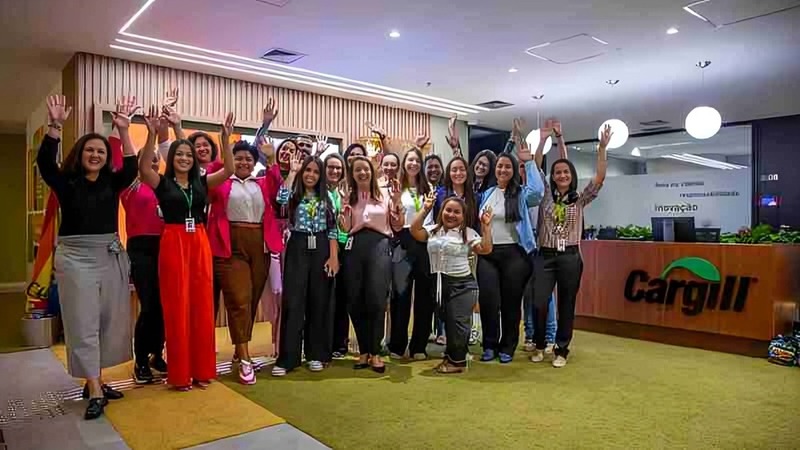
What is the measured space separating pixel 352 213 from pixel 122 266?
5.18 feet

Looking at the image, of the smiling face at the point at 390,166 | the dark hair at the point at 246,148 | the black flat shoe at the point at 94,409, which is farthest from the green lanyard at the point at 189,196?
the smiling face at the point at 390,166


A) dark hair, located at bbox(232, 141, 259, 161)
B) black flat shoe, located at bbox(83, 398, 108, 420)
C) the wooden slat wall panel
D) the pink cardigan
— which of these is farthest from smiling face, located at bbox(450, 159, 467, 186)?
the wooden slat wall panel

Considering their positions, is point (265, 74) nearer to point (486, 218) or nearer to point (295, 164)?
point (295, 164)

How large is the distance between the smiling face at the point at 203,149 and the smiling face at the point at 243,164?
0.19m

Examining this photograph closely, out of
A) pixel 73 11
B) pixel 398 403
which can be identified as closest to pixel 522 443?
pixel 398 403

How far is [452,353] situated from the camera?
4078 mm

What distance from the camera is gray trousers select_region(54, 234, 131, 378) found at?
3133 millimetres

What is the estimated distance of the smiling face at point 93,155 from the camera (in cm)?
321

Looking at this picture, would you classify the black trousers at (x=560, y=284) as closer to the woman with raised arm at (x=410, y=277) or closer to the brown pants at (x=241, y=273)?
the woman with raised arm at (x=410, y=277)

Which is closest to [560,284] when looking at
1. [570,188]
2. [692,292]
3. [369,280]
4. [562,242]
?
[562,242]

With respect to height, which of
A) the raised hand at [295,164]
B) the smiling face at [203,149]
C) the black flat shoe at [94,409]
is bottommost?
the black flat shoe at [94,409]

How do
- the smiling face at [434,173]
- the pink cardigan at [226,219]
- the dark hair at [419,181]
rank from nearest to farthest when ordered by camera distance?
the pink cardigan at [226,219] → the dark hair at [419,181] → the smiling face at [434,173]

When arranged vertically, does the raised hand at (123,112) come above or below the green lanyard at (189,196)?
above

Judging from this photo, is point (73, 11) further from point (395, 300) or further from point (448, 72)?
point (448, 72)
